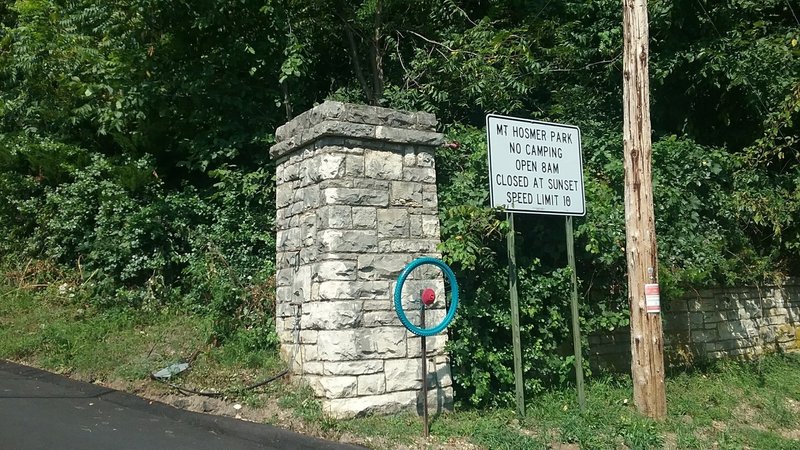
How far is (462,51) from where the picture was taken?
9.59 m

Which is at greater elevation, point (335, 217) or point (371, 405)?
point (335, 217)

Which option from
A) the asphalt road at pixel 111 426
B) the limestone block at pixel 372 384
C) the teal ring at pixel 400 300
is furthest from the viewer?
the limestone block at pixel 372 384

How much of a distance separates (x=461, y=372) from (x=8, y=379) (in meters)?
4.38

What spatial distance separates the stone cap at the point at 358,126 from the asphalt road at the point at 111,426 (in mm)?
2688

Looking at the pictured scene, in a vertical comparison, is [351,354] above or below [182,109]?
below

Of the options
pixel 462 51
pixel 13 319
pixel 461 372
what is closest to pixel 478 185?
pixel 461 372

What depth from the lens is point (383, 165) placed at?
6715 millimetres

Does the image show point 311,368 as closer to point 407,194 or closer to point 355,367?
point 355,367

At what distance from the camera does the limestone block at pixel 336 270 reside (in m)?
6.28

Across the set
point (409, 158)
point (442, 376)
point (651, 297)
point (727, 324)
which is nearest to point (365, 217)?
point (409, 158)

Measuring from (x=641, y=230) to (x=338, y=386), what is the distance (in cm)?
334

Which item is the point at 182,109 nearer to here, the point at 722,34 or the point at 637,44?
the point at 637,44

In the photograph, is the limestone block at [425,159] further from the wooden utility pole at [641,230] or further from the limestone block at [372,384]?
the limestone block at [372,384]

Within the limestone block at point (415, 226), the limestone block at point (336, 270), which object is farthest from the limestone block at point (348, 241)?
the limestone block at point (415, 226)
